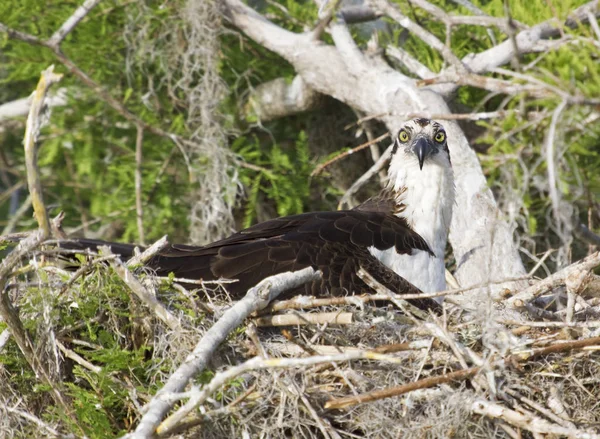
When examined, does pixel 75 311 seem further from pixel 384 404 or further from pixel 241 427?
pixel 384 404

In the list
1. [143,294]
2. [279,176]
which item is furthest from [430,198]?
[143,294]

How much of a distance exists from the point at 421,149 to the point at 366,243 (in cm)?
74

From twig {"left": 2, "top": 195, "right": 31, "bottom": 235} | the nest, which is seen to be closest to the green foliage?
twig {"left": 2, "top": 195, "right": 31, "bottom": 235}

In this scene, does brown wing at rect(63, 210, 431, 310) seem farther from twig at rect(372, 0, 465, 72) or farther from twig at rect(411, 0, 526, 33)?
twig at rect(411, 0, 526, 33)

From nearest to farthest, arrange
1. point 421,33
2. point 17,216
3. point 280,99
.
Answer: point 421,33, point 280,99, point 17,216

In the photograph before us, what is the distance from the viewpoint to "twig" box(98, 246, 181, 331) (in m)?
4.01

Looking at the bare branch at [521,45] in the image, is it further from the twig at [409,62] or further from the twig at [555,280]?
the twig at [555,280]

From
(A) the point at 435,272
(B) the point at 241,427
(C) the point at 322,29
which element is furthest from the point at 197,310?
(C) the point at 322,29

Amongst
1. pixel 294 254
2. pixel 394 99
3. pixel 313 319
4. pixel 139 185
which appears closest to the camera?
pixel 313 319

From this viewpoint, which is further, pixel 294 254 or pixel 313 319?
pixel 294 254

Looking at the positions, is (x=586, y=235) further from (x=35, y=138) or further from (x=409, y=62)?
(x=35, y=138)

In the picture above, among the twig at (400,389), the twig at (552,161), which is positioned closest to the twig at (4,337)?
the twig at (400,389)

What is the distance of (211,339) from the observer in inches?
148

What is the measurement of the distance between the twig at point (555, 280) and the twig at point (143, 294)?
176 centimetres
